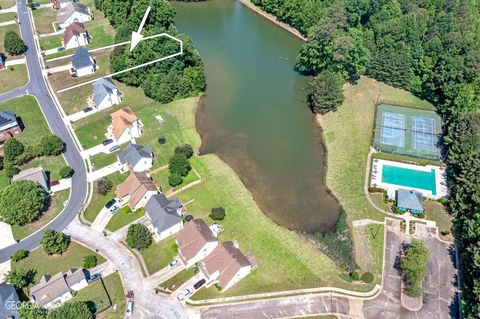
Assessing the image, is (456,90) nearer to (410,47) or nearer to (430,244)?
(410,47)

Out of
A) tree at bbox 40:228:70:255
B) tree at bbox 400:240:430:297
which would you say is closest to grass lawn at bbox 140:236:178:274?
tree at bbox 40:228:70:255

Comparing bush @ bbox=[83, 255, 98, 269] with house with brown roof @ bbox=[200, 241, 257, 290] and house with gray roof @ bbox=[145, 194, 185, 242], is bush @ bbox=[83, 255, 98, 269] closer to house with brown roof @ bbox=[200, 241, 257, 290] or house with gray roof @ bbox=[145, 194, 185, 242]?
house with gray roof @ bbox=[145, 194, 185, 242]

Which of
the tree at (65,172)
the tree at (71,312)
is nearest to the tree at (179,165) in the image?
the tree at (65,172)

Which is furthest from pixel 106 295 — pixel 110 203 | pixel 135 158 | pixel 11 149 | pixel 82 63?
pixel 82 63

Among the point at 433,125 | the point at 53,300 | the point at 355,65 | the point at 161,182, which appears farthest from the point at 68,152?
the point at 433,125

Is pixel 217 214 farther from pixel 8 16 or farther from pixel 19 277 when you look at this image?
pixel 8 16

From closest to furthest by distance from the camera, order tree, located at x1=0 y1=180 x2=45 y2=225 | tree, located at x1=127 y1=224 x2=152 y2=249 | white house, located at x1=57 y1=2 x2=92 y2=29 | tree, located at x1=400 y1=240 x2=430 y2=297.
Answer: tree, located at x1=400 y1=240 x2=430 y2=297, tree, located at x1=127 y1=224 x2=152 y2=249, tree, located at x1=0 y1=180 x2=45 y2=225, white house, located at x1=57 y1=2 x2=92 y2=29
